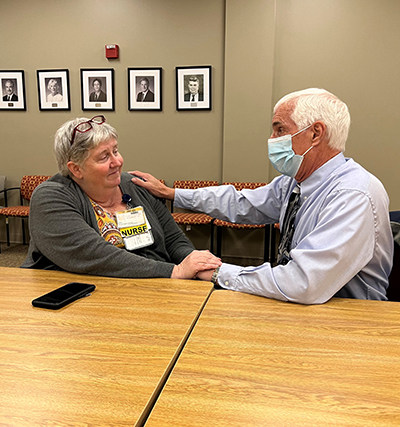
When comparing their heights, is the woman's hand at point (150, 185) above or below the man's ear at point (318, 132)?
below

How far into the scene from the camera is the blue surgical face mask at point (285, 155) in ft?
6.03

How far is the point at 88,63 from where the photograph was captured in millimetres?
5348

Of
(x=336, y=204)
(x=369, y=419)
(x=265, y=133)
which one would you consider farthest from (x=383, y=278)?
(x=265, y=133)

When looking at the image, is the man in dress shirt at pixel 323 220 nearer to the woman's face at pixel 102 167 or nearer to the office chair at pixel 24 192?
the woman's face at pixel 102 167

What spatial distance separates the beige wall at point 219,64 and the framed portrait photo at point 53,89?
0.10 m

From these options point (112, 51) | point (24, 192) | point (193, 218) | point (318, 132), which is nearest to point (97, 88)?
point (112, 51)

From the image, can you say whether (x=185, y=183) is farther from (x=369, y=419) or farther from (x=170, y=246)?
(x=369, y=419)

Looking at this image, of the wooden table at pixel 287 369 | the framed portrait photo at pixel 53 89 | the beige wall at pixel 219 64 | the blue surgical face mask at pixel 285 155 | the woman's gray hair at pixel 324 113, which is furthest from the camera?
the framed portrait photo at pixel 53 89

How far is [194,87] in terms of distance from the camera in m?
5.14

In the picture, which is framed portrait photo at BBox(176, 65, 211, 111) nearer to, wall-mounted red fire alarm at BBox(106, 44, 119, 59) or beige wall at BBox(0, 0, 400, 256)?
beige wall at BBox(0, 0, 400, 256)

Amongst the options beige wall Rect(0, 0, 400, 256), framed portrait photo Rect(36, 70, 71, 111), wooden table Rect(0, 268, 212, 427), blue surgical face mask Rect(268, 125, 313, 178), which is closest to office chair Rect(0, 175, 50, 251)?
beige wall Rect(0, 0, 400, 256)

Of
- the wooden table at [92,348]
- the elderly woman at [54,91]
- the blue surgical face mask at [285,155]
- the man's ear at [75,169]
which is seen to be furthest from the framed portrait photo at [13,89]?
the blue surgical face mask at [285,155]

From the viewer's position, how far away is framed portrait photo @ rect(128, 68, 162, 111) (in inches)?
204

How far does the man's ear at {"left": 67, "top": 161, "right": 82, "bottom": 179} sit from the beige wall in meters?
3.34
